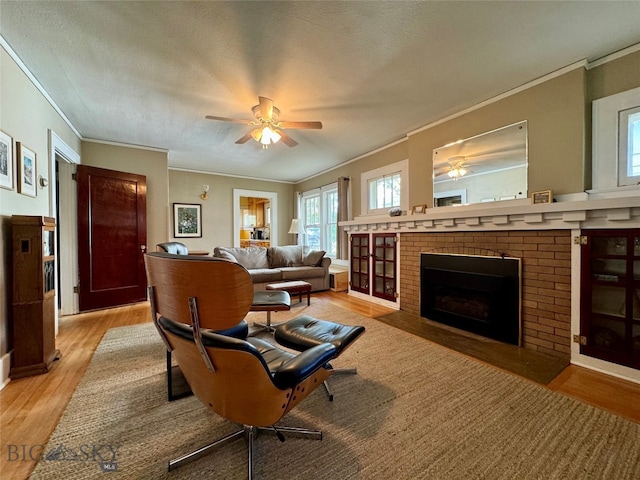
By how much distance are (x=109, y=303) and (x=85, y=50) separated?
323 centimetres

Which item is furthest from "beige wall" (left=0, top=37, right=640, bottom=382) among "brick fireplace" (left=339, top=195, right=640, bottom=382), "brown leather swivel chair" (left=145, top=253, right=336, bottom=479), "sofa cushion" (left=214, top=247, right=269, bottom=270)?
"sofa cushion" (left=214, top=247, right=269, bottom=270)

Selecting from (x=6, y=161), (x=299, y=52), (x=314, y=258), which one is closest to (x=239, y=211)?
(x=314, y=258)

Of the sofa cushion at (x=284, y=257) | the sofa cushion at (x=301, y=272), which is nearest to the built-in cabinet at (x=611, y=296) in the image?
the sofa cushion at (x=301, y=272)

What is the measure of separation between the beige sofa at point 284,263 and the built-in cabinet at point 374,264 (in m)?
0.65

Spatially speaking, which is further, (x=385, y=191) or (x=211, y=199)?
(x=211, y=199)

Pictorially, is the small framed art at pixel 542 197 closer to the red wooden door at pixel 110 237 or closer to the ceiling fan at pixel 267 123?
the ceiling fan at pixel 267 123

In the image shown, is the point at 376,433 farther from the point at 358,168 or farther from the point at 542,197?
the point at 358,168

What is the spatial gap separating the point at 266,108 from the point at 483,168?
2430 mm

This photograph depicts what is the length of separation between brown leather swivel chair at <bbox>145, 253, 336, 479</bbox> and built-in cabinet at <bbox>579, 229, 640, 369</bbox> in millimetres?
2351

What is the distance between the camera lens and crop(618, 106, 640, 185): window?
2020mm

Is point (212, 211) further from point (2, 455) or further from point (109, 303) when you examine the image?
point (2, 455)

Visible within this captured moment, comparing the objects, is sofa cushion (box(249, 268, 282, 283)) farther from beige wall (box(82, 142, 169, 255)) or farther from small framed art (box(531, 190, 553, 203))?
small framed art (box(531, 190, 553, 203))

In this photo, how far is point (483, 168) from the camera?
2900 millimetres

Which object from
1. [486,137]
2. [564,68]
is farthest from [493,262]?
[564,68]
